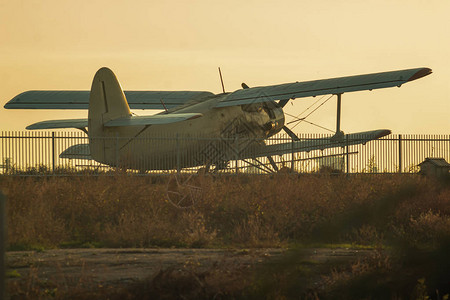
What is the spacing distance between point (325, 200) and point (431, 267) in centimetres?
1396

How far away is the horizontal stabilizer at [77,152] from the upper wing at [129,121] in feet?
5.45

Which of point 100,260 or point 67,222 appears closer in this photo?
point 100,260

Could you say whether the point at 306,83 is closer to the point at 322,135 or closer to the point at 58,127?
the point at 322,135

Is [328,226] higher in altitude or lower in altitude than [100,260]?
higher

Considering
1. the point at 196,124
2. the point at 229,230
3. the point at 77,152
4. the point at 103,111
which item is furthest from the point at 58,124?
the point at 229,230

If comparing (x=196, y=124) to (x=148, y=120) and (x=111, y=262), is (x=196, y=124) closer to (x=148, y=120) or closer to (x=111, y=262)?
(x=148, y=120)

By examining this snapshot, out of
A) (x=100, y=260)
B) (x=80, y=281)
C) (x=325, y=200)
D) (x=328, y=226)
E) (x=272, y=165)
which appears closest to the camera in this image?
(x=328, y=226)

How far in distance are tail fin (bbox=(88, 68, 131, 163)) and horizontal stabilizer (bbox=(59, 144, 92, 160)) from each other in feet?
9.59

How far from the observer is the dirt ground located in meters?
7.22

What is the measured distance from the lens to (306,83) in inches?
976

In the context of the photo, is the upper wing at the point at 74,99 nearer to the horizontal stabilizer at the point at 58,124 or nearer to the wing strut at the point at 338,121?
the horizontal stabilizer at the point at 58,124

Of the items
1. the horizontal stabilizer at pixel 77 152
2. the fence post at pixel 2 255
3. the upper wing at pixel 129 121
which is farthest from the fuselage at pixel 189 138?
the fence post at pixel 2 255

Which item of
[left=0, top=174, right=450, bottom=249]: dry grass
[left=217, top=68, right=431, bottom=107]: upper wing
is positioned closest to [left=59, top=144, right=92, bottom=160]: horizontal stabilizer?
[left=217, top=68, right=431, bottom=107]: upper wing

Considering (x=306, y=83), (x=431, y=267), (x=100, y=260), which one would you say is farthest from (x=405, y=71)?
(x=431, y=267)
